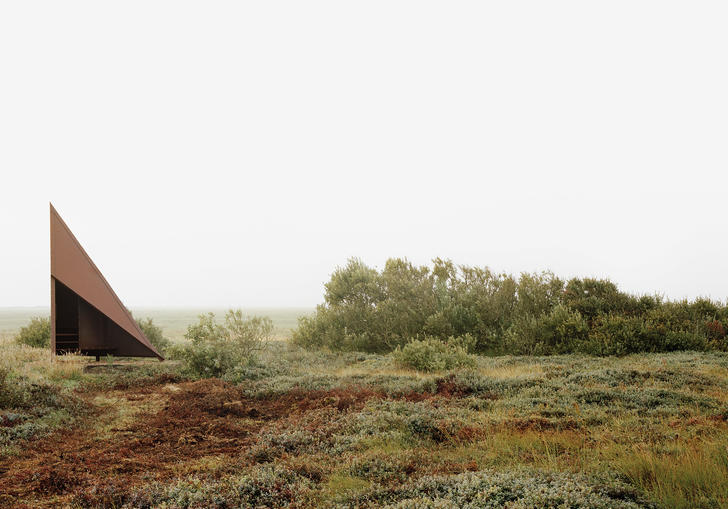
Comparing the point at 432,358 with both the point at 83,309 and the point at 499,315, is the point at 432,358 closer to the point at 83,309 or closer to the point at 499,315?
the point at 499,315

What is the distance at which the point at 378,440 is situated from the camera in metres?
6.68

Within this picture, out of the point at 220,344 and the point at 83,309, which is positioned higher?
the point at 83,309

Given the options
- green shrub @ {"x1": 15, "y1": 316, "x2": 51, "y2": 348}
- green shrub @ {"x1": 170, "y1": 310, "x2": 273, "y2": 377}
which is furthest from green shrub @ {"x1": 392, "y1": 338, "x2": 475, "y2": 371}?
green shrub @ {"x1": 15, "y1": 316, "x2": 51, "y2": 348}

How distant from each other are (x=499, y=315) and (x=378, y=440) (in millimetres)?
14181

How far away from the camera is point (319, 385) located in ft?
38.6

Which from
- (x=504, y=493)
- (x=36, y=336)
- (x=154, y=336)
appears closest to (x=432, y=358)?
(x=504, y=493)

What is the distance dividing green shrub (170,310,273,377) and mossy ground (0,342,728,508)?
1282 mm

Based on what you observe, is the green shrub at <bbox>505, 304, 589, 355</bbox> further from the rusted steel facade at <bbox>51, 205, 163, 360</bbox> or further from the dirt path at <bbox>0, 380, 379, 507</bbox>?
the rusted steel facade at <bbox>51, 205, 163, 360</bbox>

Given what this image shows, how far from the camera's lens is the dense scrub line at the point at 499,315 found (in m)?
16.2

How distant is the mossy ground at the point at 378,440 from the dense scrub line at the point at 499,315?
332cm

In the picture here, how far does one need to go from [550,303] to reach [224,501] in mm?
17380

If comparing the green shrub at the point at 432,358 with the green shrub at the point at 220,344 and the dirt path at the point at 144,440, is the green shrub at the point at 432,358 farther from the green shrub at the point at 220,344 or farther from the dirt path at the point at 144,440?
the green shrub at the point at 220,344

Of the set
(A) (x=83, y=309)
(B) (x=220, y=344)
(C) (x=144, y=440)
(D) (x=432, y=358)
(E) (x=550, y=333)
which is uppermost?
(A) (x=83, y=309)

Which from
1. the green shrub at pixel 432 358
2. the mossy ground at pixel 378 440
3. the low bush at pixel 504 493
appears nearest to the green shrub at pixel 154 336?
the mossy ground at pixel 378 440
